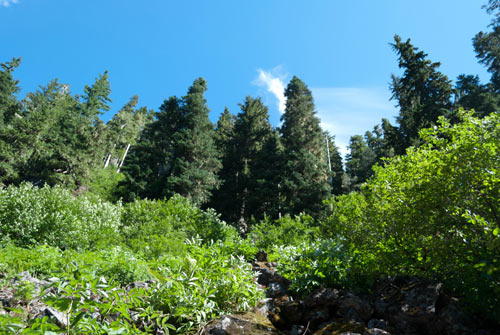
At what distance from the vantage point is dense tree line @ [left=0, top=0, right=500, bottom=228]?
22.6m

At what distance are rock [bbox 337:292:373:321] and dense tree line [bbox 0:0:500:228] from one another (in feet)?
57.0

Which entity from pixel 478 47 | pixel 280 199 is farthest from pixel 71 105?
pixel 478 47

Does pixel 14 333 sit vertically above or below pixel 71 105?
below

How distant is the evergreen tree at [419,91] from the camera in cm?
1984

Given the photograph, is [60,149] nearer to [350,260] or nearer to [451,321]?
[350,260]

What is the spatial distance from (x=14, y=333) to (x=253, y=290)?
183 inches

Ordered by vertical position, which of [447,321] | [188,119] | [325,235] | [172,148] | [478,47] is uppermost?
[478,47]

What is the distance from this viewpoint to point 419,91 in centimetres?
2225

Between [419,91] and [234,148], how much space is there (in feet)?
63.7

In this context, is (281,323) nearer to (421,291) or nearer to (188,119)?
(421,291)

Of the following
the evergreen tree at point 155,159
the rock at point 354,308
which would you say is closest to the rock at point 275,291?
the rock at point 354,308

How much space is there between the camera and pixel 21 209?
414 inches

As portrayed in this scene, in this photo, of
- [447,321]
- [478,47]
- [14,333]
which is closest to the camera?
[14,333]

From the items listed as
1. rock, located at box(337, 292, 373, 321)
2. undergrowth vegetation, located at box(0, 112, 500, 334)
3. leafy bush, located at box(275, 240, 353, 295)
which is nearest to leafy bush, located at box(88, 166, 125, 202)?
undergrowth vegetation, located at box(0, 112, 500, 334)
